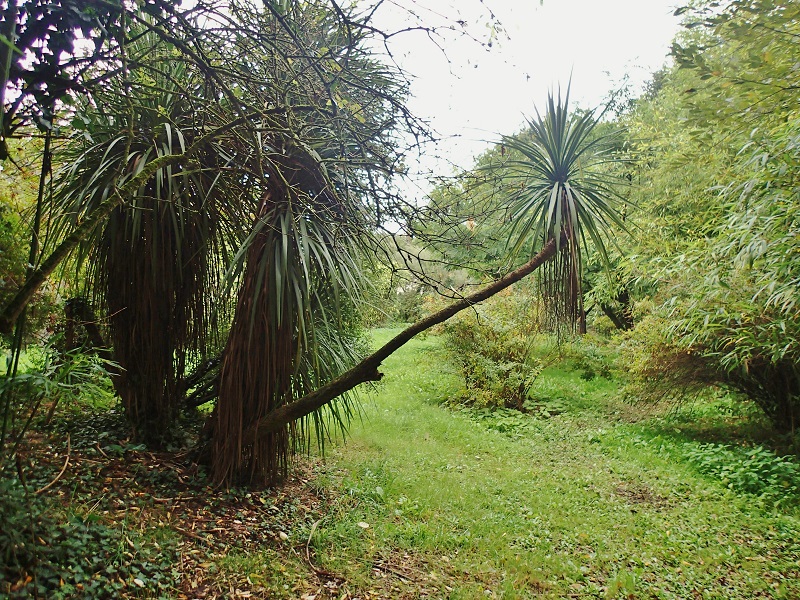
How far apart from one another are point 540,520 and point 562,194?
2.40 m

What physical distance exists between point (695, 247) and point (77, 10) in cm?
588

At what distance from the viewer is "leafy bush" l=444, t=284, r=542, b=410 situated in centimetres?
791

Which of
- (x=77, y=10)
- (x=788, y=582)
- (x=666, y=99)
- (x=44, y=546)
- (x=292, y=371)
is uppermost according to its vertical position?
(x=666, y=99)

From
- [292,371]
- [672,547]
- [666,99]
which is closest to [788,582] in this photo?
[672,547]

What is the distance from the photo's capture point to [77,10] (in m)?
1.85

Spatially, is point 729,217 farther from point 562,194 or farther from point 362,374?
point 362,374

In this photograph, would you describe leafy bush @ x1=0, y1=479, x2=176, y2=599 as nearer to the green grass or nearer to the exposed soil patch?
the green grass

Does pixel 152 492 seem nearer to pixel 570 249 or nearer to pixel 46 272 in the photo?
pixel 46 272

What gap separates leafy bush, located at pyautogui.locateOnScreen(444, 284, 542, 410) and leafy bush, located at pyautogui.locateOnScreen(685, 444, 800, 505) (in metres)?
2.78

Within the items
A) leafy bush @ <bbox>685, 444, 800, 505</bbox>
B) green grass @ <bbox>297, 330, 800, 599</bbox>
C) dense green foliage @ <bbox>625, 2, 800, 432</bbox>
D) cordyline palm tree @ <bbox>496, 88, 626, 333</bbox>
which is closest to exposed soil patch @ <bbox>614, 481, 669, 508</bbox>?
green grass @ <bbox>297, 330, 800, 599</bbox>

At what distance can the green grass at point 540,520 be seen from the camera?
10.2 feet

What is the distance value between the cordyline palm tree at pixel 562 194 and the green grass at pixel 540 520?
Answer: 1.56 metres

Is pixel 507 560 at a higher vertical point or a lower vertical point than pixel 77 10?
lower

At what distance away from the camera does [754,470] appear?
16.3 ft
